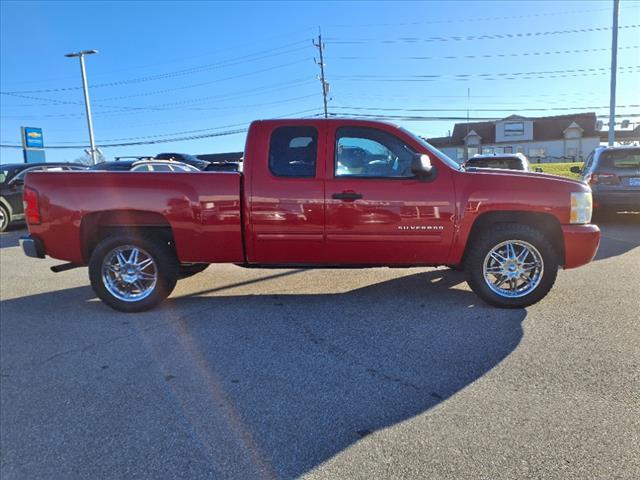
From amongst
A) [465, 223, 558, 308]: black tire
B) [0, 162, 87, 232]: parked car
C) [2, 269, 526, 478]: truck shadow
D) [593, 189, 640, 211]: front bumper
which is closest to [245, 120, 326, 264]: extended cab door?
[2, 269, 526, 478]: truck shadow

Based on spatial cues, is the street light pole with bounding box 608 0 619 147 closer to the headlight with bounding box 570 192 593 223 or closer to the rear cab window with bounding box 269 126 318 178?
the headlight with bounding box 570 192 593 223

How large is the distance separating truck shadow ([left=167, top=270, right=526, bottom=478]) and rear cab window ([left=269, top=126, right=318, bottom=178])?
1506mm

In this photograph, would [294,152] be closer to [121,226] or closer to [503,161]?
[121,226]

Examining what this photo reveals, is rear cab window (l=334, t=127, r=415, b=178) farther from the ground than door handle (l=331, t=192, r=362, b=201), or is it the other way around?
rear cab window (l=334, t=127, r=415, b=178)

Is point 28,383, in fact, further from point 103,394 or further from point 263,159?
point 263,159

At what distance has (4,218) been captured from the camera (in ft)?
39.6

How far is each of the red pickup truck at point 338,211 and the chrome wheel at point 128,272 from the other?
0.06 metres

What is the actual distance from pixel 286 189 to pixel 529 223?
2580 mm

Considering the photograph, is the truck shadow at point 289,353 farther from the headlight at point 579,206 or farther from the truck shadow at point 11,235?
the truck shadow at point 11,235

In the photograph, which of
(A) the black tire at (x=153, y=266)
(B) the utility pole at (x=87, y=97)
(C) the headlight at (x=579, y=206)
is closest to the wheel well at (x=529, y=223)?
(C) the headlight at (x=579, y=206)

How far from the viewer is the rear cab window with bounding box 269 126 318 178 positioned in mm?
4671

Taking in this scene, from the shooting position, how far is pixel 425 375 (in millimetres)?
3371

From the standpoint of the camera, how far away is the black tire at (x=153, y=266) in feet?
16.1

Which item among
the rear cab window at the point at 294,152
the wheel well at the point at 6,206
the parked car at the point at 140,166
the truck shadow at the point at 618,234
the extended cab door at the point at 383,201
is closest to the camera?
the extended cab door at the point at 383,201
